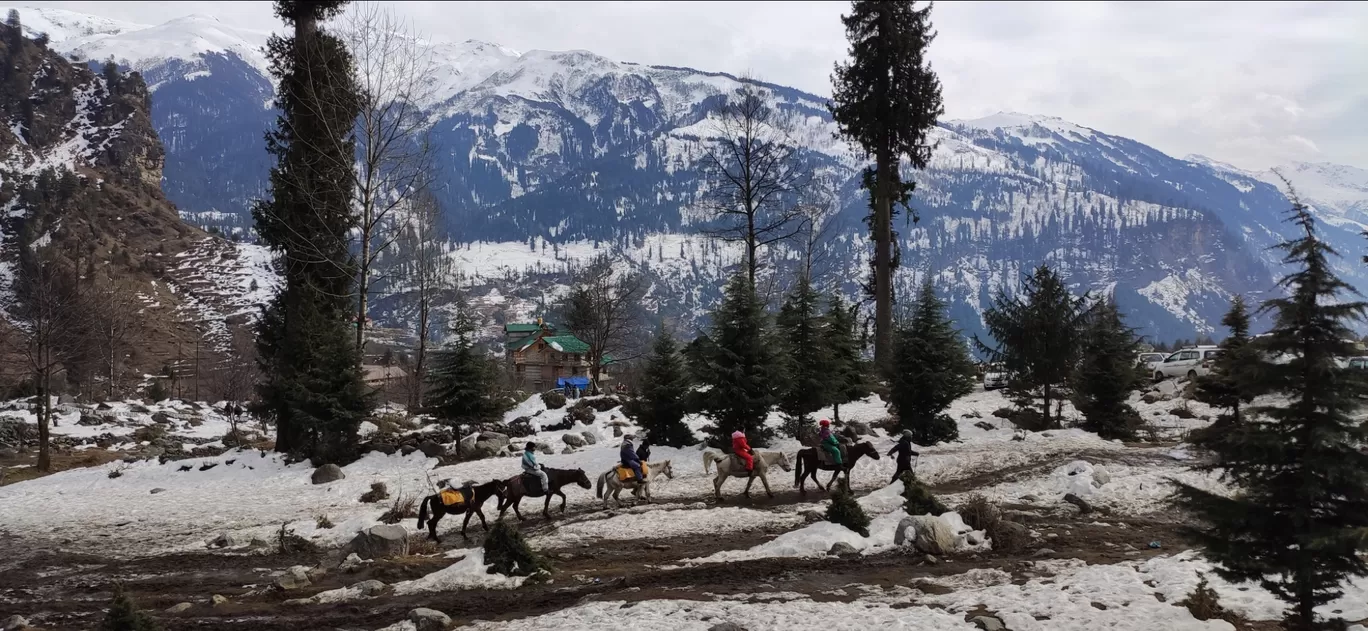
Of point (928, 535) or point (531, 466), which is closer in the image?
point (928, 535)

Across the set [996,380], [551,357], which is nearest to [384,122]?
[996,380]

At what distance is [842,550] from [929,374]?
11856 mm

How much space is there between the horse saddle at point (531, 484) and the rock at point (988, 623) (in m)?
10.1

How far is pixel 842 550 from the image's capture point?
11898mm

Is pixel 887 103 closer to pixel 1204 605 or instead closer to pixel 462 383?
pixel 462 383

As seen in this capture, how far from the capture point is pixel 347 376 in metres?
24.2

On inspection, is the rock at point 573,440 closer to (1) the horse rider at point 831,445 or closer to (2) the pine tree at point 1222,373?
(1) the horse rider at point 831,445

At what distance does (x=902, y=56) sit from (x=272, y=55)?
935 inches

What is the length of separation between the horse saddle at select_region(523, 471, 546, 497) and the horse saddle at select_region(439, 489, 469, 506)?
1524 mm

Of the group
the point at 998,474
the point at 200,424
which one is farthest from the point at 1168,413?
the point at 200,424

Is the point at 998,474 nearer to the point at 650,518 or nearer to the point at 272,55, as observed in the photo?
the point at 650,518

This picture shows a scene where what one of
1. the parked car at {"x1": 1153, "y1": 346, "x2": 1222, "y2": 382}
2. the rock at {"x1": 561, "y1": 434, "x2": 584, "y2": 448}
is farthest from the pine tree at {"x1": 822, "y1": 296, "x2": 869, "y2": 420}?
the parked car at {"x1": 1153, "y1": 346, "x2": 1222, "y2": 382}

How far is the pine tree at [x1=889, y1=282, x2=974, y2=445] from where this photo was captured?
22.8 meters

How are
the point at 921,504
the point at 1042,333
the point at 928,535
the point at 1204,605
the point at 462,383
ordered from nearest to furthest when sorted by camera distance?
the point at 1204,605 → the point at 928,535 → the point at 921,504 → the point at 462,383 → the point at 1042,333
